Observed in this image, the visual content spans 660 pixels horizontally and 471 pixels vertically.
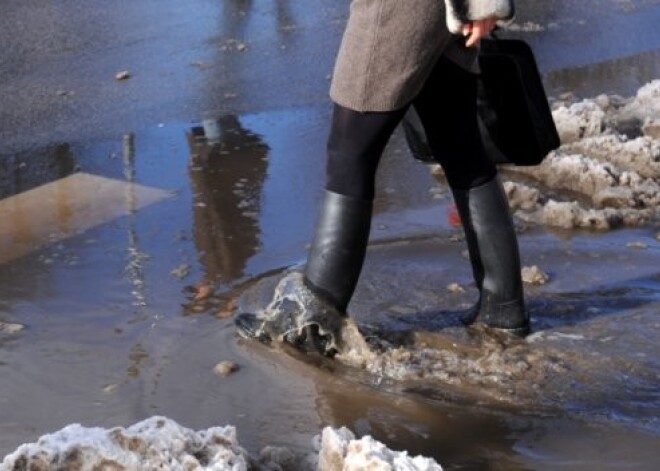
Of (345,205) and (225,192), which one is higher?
(345,205)

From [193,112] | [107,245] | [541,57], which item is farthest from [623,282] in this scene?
[541,57]

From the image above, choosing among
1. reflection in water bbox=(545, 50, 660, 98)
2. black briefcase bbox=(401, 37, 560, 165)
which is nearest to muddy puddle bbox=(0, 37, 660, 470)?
black briefcase bbox=(401, 37, 560, 165)

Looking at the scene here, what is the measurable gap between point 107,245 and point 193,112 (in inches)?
76.5

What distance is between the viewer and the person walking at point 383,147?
3.27m

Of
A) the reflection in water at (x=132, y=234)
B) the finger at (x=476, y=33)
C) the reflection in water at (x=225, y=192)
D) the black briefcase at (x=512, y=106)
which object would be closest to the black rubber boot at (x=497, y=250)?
the black briefcase at (x=512, y=106)

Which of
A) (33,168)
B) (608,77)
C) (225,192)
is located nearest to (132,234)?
(225,192)

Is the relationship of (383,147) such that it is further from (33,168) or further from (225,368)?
(33,168)

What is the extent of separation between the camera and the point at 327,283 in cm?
350

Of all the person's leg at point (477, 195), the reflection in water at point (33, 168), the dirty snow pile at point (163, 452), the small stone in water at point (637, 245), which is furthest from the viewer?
the reflection in water at point (33, 168)

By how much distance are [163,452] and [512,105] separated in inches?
63.0

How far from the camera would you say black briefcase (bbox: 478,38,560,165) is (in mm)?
3553

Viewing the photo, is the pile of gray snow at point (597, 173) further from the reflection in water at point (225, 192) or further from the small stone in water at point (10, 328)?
→ the small stone in water at point (10, 328)

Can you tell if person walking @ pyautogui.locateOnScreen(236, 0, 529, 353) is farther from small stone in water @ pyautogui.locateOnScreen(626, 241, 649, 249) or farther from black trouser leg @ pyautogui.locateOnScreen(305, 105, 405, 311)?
small stone in water @ pyautogui.locateOnScreen(626, 241, 649, 249)

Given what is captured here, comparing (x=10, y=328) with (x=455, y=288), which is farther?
(x=455, y=288)
